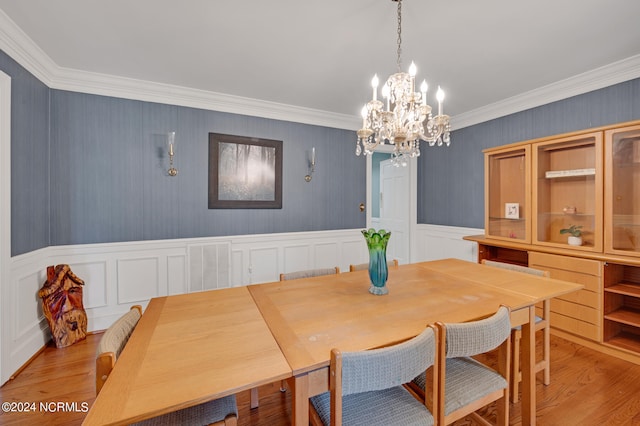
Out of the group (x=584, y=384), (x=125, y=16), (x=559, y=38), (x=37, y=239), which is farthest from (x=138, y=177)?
(x=584, y=384)

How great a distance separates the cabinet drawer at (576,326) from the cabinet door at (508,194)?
2.46 ft

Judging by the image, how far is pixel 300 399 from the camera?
0.92 m

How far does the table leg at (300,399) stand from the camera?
35.6 inches

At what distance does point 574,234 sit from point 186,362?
3322 mm

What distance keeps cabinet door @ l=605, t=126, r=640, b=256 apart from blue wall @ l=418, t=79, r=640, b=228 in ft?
1.43

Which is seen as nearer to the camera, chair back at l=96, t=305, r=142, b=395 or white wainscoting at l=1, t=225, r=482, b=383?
chair back at l=96, t=305, r=142, b=395

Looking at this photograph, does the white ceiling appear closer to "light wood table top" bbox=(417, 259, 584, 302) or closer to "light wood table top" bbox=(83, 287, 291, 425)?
"light wood table top" bbox=(417, 259, 584, 302)

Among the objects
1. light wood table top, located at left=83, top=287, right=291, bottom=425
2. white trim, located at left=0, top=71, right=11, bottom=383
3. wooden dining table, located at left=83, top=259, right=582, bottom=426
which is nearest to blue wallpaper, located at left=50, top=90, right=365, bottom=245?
white trim, located at left=0, top=71, right=11, bottom=383

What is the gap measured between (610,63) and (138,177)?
457cm

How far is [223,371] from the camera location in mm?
869

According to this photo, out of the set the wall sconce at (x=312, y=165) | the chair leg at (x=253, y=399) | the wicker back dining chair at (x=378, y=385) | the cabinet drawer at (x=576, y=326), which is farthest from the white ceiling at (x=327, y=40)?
the chair leg at (x=253, y=399)

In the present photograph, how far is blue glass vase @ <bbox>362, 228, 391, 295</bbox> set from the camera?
1.54 metres

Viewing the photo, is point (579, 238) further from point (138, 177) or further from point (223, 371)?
point (138, 177)

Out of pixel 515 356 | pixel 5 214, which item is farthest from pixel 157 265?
pixel 515 356
